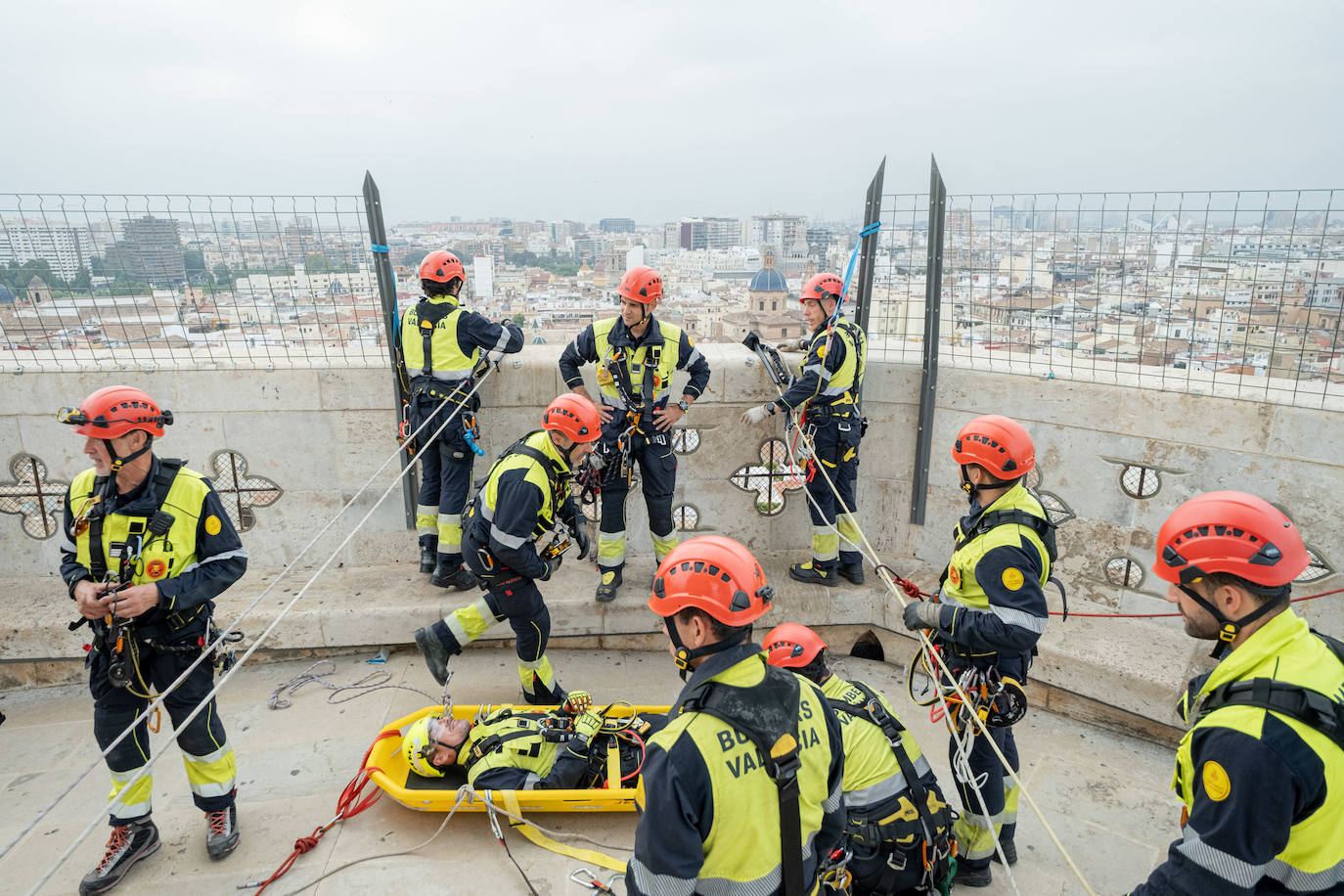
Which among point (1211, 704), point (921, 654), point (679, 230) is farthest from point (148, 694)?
point (679, 230)

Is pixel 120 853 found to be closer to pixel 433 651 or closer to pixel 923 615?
pixel 433 651

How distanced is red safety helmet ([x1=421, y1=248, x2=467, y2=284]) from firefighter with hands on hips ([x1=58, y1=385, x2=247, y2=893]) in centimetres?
247

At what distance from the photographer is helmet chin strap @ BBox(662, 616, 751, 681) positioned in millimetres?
2674

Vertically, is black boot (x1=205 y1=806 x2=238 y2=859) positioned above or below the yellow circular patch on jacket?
below

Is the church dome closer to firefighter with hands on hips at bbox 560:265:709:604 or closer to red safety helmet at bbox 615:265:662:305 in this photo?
firefighter with hands on hips at bbox 560:265:709:604

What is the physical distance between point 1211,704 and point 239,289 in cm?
641

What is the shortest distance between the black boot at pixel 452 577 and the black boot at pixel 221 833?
2.30m

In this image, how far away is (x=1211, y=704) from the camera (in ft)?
8.25

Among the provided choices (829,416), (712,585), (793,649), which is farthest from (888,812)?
(829,416)

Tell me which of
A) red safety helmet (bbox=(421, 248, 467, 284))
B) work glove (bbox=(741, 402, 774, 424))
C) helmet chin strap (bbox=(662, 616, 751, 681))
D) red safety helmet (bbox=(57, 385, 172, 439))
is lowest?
work glove (bbox=(741, 402, 774, 424))

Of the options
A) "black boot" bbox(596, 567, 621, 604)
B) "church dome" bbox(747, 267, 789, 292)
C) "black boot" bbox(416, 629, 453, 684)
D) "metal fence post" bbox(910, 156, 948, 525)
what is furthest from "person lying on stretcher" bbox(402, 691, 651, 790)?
"church dome" bbox(747, 267, 789, 292)

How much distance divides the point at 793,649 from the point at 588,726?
1293mm

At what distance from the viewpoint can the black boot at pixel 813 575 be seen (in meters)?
6.64

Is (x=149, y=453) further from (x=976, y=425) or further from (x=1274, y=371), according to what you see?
(x=1274, y=371)
